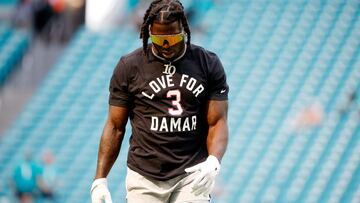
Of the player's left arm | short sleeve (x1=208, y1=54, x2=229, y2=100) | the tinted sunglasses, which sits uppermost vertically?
the tinted sunglasses

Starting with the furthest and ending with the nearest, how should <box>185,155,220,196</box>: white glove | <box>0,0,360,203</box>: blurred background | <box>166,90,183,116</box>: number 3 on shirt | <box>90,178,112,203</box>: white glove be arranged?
<box>0,0,360,203</box>: blurred background → <box>90,178,112,203</box>: white glove → <box>166,90,183,116</box>: number 3 on shirt → <box>185,155,220,196</box>: white glove

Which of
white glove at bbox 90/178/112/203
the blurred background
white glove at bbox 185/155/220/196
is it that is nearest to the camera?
white glove at bbox 185/155/220/196

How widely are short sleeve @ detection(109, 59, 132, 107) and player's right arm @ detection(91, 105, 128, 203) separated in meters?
0.03

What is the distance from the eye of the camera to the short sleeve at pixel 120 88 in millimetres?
4941

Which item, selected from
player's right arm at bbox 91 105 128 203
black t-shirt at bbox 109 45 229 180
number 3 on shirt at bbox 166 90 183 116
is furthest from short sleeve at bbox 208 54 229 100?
player's right arm at bbox 91 105 128 203

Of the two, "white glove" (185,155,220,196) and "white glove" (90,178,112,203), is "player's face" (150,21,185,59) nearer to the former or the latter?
"white glove" (185,155,220,196)

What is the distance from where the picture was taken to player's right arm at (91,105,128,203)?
16.4 ft

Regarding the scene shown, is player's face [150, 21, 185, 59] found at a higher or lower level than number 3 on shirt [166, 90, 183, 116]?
higher

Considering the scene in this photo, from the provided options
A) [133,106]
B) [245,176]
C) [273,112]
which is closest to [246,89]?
[273,112]

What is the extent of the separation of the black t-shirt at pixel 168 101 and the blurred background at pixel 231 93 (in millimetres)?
6859

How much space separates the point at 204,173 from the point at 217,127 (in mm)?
292

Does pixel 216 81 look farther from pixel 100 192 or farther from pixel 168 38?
pixel 100 192

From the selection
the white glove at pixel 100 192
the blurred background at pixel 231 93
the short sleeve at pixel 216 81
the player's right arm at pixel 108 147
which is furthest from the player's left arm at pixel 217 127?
the blurred background at pixel 231 93

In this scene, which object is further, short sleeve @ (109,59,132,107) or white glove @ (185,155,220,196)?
short sleeve @ (109,59,132,107)
